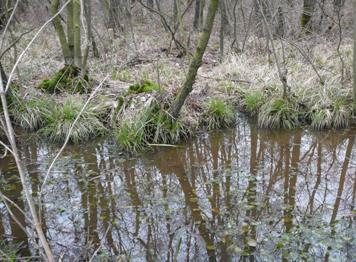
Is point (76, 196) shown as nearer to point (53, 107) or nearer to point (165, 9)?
point (53, 107)

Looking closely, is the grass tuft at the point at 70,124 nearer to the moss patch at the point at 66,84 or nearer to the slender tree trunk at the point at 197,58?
the moss patch at the point at 66,84

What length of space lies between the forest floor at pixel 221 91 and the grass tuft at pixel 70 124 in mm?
25

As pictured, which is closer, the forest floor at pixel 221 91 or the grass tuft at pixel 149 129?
the grass tuft at pixel 149 129

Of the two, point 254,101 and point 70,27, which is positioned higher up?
point 70,27

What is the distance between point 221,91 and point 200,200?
4088 millimetres

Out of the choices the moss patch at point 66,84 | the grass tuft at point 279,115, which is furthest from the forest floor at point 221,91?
the moss patch at point 66,84

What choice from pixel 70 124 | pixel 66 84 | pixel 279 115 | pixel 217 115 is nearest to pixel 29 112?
pixel 70 124

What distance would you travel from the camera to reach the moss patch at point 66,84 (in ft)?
26.9

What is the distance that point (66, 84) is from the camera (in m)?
8.32

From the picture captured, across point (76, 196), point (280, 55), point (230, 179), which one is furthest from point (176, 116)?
point (280, 55)

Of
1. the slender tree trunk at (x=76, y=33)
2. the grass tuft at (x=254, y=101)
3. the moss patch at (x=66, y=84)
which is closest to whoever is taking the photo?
the grass tuft at (x=254, y=101)

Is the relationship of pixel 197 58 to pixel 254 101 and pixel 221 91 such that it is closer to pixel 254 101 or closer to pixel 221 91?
pixel 254 101

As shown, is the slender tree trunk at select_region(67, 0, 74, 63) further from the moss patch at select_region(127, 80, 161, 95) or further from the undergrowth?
the undergrowth

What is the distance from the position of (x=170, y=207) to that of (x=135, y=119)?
96.2 inches
